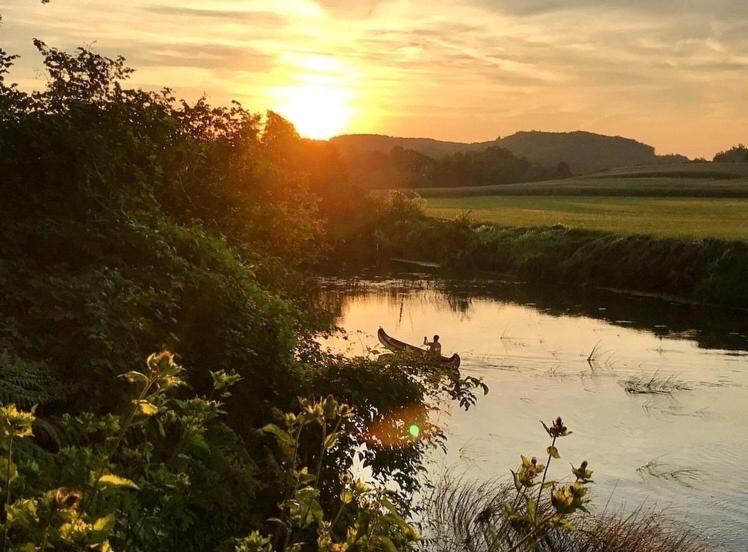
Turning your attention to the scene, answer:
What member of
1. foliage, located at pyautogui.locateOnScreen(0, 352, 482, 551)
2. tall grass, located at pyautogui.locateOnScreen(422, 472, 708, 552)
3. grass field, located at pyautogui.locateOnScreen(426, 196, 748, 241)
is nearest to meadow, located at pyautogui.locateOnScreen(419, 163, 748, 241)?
grass field, located at pyautogui.locateOnScreen(426, 196, 748, 241)

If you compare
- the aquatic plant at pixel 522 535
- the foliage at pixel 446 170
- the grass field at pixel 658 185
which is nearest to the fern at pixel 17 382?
the aquatic plant at pixel 522 535

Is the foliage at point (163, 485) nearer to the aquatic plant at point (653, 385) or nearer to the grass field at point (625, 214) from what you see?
the aquatic plant at point (653, 385)

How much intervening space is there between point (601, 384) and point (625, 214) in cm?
4369

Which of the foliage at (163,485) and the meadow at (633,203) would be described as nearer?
the foliage at (163,485)

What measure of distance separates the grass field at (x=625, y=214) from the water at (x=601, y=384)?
976 centimetres

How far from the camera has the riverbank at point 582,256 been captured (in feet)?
118

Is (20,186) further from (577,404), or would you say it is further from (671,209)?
(671,209)

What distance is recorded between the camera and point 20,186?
8461mm

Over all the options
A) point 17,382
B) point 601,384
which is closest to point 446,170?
point 601,384

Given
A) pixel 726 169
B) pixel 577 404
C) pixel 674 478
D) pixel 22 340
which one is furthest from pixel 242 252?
pixel 726 169

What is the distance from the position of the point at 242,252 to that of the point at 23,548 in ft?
35.6

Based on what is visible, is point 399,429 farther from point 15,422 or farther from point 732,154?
point 732,154

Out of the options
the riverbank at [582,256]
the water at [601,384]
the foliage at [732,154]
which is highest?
the foliage at [732,154]

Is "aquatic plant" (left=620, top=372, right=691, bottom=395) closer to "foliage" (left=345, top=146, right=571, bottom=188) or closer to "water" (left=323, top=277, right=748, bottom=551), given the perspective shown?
"water" (left=323, top=277, right=748, bottom=551)
